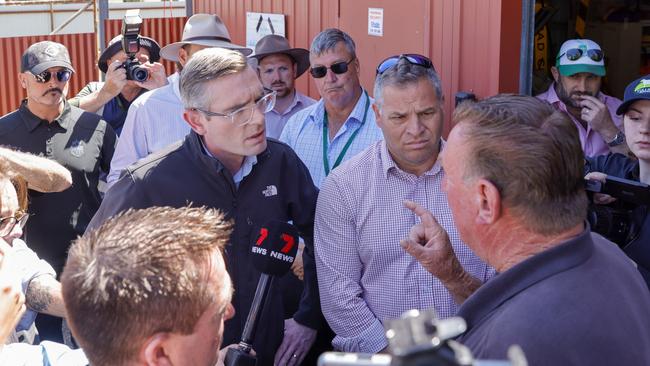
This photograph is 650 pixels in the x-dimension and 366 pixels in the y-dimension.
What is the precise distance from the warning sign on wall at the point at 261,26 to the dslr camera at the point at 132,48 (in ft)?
5.57

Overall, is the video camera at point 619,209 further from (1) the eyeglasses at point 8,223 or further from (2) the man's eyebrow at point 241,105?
(1) the eyeglasses at point 8,223

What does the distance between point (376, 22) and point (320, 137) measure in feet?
5.20

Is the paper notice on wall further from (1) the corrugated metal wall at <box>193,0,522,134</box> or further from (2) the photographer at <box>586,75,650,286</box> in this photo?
(2) the photographer at <box>586,75,650,286</box>

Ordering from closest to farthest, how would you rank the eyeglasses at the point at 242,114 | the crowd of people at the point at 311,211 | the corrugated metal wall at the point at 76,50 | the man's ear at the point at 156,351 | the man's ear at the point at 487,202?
→ the man's ear at the point at 156,351 < the crowd of people at the point at 311,211 < the man's ear at the point at 487,202 < the eyeglasses at the point at 242,114 < the corrugated metal wall at the point at 76,50

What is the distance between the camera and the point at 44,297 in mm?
3104

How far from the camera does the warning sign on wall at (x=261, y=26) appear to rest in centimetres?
768

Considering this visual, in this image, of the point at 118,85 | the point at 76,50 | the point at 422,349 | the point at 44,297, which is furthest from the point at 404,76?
the point at 76,50

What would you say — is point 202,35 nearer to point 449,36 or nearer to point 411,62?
point 449,36

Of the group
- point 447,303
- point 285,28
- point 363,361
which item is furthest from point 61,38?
point 363,361

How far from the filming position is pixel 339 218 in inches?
139

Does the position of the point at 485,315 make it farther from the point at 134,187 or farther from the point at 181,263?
the point at 134,187

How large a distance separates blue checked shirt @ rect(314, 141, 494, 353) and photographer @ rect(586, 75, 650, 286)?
0.61 meters

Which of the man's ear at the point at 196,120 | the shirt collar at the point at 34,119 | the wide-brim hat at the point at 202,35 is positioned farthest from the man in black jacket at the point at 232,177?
the wide-brim hat at the point at 202,35

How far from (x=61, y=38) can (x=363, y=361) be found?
10768 millimetres
